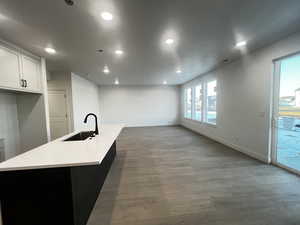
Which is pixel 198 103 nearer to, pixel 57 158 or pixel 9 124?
pixel 57 158

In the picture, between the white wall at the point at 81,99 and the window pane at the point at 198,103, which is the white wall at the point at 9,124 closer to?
the white wall at the point at 81,99

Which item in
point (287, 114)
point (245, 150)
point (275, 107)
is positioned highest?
point (275, 107)

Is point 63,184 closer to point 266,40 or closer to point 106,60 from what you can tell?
point 106,60

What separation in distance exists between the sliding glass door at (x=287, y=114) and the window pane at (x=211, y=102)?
2268mm

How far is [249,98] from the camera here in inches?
144

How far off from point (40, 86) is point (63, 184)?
9.99 feet

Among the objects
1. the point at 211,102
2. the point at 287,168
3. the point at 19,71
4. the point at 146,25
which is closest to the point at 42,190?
the point at 146,25

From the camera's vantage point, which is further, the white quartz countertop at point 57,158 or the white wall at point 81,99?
the white wall at point 81,99

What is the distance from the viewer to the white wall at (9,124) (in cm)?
302

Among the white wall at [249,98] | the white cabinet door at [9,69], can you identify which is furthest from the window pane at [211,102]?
the white cabinet door at [9,69]

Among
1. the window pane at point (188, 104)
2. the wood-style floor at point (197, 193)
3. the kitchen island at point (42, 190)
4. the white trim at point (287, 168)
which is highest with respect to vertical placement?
the window pane at point (188, 104)

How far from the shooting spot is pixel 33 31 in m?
2.32

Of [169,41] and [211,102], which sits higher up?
[169,41]

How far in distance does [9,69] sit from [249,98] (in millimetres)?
5240
